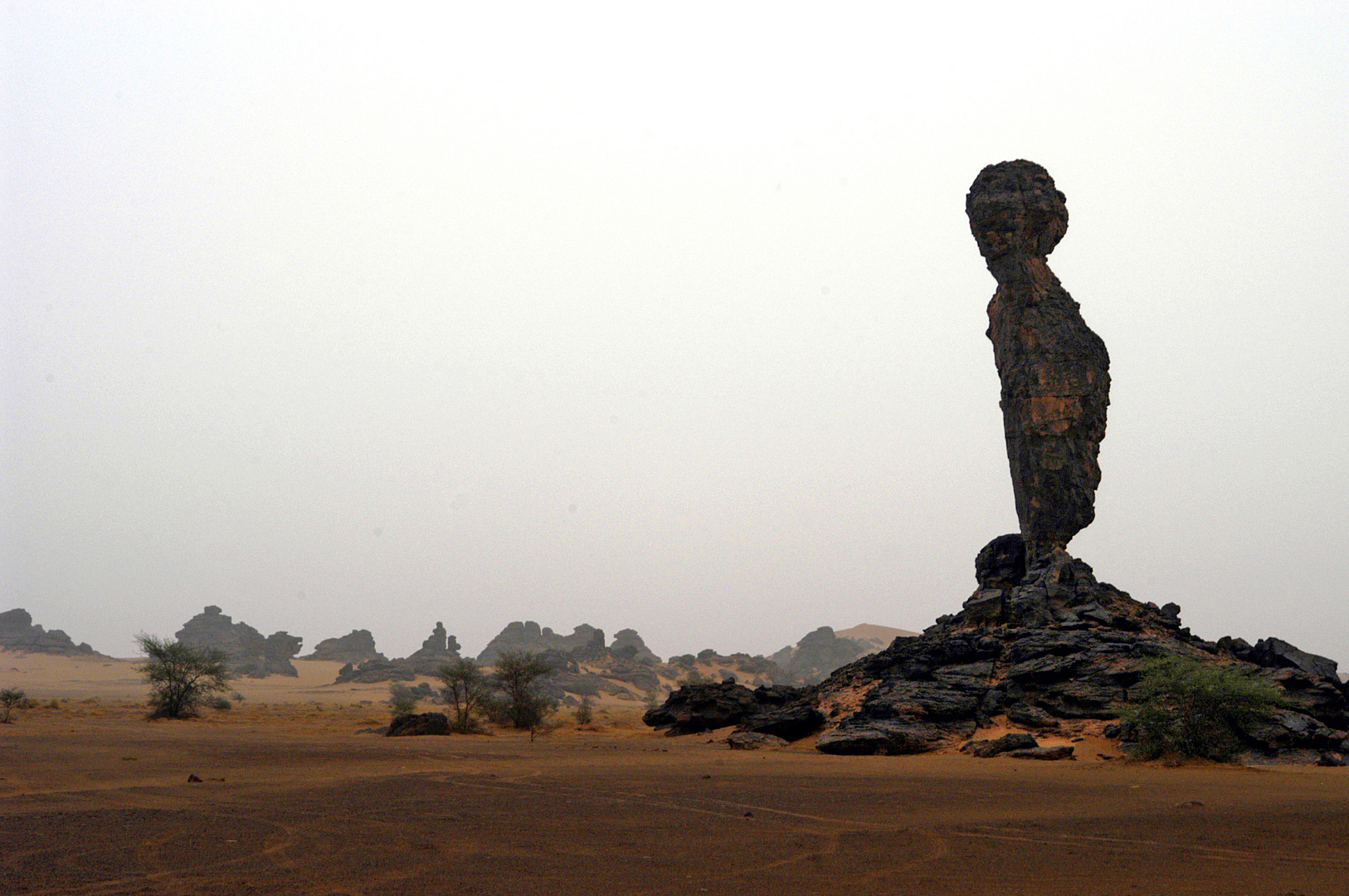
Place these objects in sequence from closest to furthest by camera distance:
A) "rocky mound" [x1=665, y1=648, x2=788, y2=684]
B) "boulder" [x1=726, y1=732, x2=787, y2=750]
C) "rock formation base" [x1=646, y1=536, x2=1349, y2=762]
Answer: "rock formation base" [x1=646, y1=536, x2=1349, y2=762], "boulder" [x1=726, y1=732, x2=787, y2=750], "rocky mound" [x1=665, y1=648, x2=788, y2=684]

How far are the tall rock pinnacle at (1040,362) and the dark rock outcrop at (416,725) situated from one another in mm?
24347

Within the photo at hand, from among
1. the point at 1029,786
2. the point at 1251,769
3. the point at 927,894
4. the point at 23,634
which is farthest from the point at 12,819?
the point at 23,634

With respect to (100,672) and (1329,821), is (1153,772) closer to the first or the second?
(1329,821)

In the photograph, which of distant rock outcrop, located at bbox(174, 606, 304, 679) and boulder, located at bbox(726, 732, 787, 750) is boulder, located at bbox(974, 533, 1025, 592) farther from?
distant rock outcrop, located at bbox(174, 606, 304, 679)

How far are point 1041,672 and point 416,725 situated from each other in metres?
22.2

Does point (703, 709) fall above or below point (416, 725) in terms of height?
above

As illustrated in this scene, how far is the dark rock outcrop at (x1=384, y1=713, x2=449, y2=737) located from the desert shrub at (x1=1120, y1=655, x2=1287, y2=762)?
23.5m

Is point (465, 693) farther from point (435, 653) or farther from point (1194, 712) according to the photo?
point (435, 653)

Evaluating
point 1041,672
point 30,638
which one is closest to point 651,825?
point 1041,672

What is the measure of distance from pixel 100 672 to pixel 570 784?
316ft

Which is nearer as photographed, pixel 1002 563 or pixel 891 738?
pixel 891 738

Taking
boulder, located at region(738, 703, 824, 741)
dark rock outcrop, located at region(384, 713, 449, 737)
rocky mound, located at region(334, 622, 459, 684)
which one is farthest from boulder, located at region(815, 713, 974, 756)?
rocky mound, located at region(334, 622, 459, 684)

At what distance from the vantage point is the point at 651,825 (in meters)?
11.2

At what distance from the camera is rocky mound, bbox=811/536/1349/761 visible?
23219 mm
